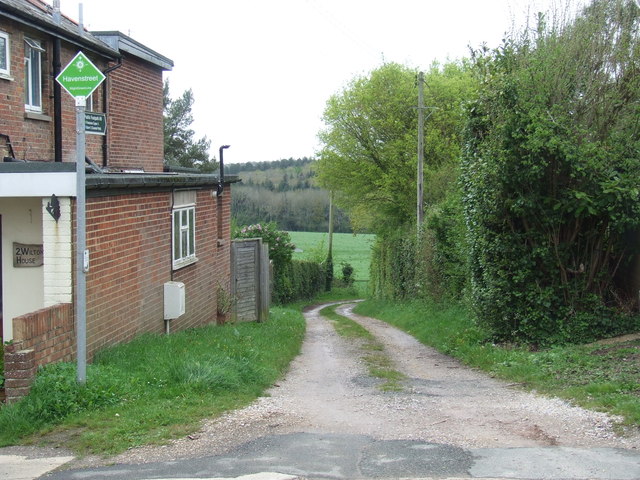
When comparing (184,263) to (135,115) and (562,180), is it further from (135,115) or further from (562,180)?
(562,180)

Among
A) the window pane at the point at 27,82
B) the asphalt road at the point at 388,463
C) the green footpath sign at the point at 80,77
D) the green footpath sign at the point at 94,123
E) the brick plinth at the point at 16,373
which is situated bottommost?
the asphalt road at the point at 388,463

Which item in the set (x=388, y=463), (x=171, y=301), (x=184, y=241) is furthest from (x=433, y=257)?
(x=388, y=463)

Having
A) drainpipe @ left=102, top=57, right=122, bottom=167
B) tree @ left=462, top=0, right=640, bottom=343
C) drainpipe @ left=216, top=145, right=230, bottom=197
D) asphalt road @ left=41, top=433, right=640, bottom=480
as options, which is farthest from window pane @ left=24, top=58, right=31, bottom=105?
asphalt road @ left=41, top=433, right=640, bottom=480

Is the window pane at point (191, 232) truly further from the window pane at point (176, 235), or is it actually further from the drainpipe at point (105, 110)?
the drainpipe at point (105, 110)

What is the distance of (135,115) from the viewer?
61.5 ft

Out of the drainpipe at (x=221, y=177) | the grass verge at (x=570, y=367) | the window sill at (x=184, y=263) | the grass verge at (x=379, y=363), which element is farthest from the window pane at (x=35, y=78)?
the grass verge at (x=570, y=367)

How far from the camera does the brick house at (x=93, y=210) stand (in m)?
8.65

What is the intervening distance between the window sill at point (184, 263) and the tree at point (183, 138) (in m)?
43.4

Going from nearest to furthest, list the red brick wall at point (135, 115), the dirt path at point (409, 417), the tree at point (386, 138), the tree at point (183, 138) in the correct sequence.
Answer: the dirt path at point (409, 417), the red brick wall at point (135, 115), the tree at point (386, 138), the tree at point (183, 138)

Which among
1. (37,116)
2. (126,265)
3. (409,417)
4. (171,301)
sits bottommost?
(409,417)

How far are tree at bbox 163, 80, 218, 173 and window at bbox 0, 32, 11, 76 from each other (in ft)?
148

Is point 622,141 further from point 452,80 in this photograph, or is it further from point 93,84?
point 452,80

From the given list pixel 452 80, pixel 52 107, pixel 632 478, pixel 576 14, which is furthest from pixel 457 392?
pixel 452 80

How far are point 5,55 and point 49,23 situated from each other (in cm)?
119
